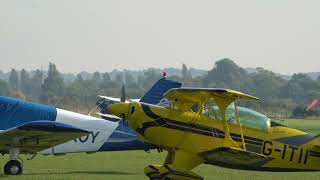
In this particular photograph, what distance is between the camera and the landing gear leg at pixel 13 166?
631 inches

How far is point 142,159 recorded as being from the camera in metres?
22.2

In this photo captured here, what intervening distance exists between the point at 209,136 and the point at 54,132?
3315mm

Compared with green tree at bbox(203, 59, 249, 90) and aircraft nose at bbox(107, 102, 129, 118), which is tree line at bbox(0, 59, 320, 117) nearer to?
green tree at bbox(203, 59, 249, 90)

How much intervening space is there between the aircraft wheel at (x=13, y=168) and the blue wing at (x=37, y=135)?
343mm

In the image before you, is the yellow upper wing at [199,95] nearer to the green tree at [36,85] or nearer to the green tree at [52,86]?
the green tree at [52,86]

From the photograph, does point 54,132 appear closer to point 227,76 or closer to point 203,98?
point 203,98

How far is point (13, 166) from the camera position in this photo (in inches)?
632

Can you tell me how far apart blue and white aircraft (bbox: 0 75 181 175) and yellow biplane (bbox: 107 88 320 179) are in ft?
6.48

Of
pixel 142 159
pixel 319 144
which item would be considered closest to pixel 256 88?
pixel 142 159

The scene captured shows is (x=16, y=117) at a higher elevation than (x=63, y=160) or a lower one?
higher

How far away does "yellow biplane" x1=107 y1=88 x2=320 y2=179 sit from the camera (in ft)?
44.3

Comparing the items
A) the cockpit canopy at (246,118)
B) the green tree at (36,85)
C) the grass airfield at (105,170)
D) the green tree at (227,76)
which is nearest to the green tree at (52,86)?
the green tree at (36,85)

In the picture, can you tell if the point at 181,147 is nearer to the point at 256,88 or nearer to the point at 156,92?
the point at 156,92

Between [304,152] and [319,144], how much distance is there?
0.32 meters
